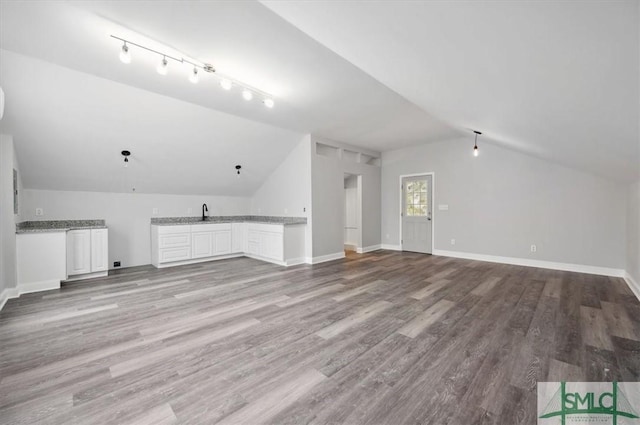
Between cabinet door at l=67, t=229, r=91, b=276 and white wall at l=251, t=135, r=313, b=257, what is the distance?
3527 mm

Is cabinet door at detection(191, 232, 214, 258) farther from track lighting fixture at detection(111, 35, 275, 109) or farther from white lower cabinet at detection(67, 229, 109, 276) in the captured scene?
track lighting fixture at detection(111, 35, 275, 109)

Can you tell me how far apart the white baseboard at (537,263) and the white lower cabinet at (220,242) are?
3655 millimetres

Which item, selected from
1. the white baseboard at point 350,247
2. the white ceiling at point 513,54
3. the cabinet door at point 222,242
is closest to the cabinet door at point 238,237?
the cabinet door at point 222,242

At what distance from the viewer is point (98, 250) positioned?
15.3 feet

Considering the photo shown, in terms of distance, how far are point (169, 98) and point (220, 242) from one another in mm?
3278

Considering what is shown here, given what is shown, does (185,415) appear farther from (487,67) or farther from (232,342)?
(487,67)

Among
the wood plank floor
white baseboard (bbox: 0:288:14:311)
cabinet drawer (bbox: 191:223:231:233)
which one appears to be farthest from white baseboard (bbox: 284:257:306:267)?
white baseboard (bbox: 0:288:14:311)

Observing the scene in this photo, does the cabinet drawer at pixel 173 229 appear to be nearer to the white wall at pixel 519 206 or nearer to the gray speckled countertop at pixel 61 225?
the gray speckled countertop at pixel 61 225

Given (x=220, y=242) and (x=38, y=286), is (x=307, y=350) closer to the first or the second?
(x=38, y=286)

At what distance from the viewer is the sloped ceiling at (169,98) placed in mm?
2330

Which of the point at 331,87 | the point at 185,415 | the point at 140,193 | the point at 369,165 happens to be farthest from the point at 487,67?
the point at 140,193

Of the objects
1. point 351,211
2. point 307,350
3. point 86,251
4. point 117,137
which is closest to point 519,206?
point 351,211

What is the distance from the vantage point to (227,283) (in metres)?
4.29

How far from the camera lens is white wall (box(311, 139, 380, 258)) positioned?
5.87 metres
